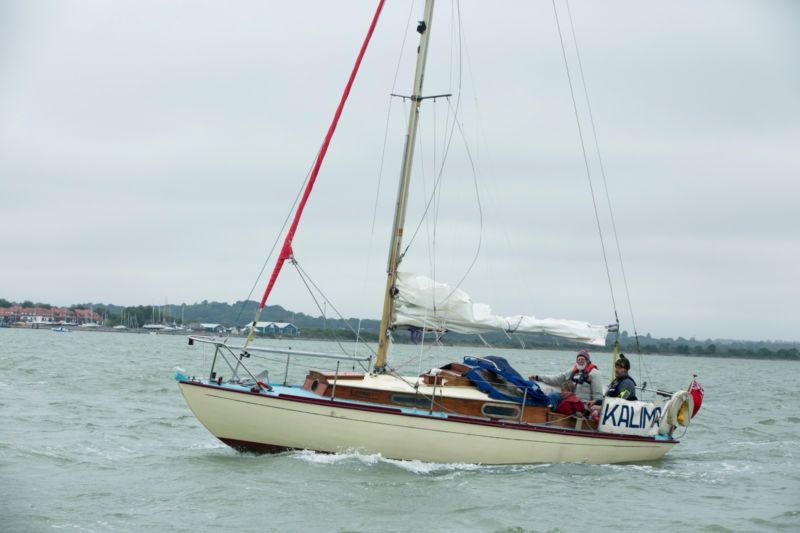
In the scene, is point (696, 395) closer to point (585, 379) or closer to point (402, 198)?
point (585, 379)

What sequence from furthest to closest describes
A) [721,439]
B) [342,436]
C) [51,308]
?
[51,308] < [721,439] < [342,436]

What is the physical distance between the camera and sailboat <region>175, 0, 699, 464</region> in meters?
15.6

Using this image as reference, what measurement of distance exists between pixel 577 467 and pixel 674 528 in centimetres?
356

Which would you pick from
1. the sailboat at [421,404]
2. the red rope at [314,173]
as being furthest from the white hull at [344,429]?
the red rope at [314,173]

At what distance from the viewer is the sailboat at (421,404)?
15.6 m

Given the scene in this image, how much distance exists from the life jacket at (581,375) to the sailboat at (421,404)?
611 mm

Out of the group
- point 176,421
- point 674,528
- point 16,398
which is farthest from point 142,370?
point 674,528

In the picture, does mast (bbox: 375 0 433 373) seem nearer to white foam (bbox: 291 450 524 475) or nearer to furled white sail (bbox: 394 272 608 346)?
furled white sail (bbox: 394 272 608 346)

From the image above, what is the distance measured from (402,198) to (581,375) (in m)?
5.10

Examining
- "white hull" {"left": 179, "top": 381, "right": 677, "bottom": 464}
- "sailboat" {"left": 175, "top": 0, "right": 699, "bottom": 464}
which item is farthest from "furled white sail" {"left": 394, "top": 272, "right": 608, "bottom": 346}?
"white hull" {"left": 179, "top": 381, "right": 677, "bottom": 464}

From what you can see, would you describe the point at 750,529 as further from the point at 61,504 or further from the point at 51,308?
the point at 51,308

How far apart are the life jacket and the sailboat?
0.61 metres

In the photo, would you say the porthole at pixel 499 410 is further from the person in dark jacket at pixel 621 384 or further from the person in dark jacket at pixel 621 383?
the person in dark jacket at pixel 621 383

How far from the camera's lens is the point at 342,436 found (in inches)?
614
